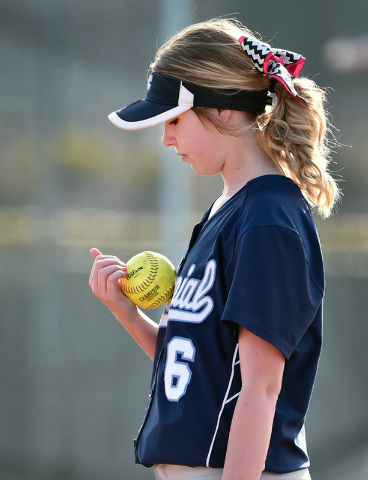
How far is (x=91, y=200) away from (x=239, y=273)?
2.12 meters

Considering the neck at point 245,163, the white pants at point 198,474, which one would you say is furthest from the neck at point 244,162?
the white pants at point 198,474

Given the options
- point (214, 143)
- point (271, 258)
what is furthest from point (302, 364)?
point (214, 143)

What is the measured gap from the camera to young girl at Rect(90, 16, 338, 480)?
120 cm

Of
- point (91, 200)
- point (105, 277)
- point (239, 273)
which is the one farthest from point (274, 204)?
point (91, 200)

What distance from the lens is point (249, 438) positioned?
1.18 m

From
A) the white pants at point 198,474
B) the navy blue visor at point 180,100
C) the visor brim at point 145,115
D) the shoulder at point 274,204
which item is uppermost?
the navy blue visor at point 180,100

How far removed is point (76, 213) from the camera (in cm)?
324

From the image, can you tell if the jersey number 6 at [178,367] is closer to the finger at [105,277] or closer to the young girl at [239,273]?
the young girl at [239,273]

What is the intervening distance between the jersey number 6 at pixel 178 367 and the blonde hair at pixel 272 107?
0.42 meters

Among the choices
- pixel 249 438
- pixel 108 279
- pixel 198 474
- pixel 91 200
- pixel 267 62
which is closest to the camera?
pixel 249 438

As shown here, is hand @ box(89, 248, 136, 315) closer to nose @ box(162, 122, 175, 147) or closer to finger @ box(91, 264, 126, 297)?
finger @ box(91, 264, 126, 297)

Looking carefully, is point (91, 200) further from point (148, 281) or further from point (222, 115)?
point (222, 115)

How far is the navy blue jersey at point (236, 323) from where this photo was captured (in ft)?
3.95

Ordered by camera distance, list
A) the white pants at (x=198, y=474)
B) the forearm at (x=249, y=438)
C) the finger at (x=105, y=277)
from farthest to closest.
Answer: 1. the finger at (x=105, y=277)
2. the white pants at (x=198, y=474)
3. the forearm at (x=249, y=438)
